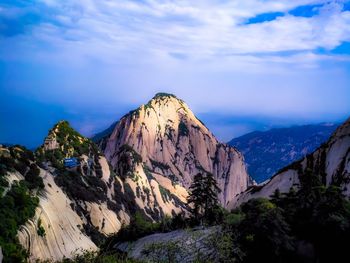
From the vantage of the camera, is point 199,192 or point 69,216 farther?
point 69,216

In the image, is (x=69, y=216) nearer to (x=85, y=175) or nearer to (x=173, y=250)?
(x=85, y=175)

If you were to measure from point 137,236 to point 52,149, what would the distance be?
52630mm

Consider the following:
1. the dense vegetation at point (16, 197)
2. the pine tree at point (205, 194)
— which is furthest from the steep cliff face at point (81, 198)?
the pine tree at point (205, 194)

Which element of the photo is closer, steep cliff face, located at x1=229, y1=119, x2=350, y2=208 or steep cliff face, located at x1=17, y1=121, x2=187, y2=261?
steep cliff face, located at x1=17, y1=121, x2=187, y2=261

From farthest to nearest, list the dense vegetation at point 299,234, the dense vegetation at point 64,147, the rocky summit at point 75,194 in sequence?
the dense vegetation at point 64,147
the rocky summit at point 75,194
the dense vegetation at point 299,234

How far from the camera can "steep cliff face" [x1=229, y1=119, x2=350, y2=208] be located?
302ft

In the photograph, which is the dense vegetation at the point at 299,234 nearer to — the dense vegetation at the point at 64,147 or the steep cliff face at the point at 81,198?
the steep cliff face at the point at 81,198

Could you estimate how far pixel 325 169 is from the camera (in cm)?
10031

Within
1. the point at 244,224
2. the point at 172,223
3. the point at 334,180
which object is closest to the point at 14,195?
the point at 172,223

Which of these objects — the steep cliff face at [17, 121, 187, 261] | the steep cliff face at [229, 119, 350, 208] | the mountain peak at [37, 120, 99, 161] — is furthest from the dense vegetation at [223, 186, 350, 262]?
the mountain peak at [37, 120, 99, 161]

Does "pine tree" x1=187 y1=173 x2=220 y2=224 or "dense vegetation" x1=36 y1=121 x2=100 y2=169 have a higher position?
"dense vegetation" x1=36 y1=121 x2=100 y2=169

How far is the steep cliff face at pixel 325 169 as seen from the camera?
9212cm

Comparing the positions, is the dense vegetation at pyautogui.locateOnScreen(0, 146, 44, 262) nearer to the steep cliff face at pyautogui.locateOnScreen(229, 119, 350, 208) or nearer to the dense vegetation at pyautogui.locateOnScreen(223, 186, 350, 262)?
the dense vegetation at pyautogui.locateOnScreen(223, 186, 350, 262)

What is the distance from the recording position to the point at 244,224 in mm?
71625
